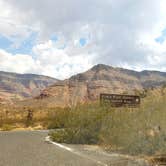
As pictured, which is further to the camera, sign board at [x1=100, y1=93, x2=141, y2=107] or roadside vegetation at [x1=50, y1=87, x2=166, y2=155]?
sign board at [x1=100, y1=93, x2=141, y2=107]

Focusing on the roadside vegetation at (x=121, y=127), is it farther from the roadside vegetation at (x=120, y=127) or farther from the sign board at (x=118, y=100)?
the sign board at (x=118, y=100)

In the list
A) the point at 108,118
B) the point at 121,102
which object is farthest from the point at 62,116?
the point at 108,118

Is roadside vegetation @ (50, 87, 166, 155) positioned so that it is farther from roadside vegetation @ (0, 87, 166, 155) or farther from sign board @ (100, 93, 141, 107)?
sign board @ (100, 93, 141, 107)

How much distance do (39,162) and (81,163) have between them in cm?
A: 166

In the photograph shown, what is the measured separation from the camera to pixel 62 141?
27297 mm

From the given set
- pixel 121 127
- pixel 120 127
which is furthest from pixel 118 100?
pixel 121 127

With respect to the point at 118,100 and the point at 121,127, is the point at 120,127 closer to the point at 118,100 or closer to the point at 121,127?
the point at 121,127

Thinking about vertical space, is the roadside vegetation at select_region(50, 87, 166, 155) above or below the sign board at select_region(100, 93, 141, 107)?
below

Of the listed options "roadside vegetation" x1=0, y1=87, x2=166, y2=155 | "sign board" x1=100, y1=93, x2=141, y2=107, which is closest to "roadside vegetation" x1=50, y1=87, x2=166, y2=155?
"roadside vegetation" x1=0, y1=87, x2=166, y2=155

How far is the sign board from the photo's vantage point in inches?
1103

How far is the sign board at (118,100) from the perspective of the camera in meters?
28.0

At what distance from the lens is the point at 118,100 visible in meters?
29.2

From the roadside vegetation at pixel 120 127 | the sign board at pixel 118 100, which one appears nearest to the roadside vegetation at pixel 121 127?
the roadside vegetation at pixel 120 127

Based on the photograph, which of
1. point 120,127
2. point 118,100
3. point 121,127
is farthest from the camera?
point 118,100
